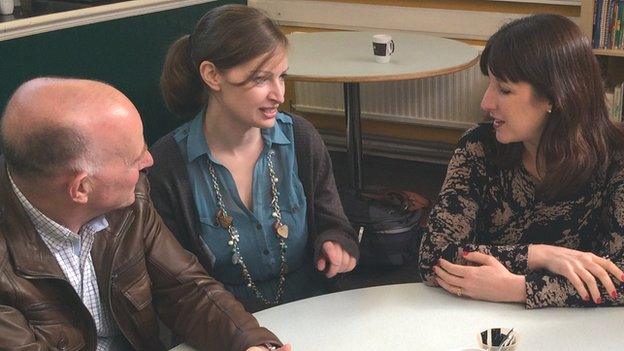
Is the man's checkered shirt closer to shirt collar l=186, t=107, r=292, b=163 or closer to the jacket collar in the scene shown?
the jacket collar

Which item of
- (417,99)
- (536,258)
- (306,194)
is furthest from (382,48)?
(536,258)

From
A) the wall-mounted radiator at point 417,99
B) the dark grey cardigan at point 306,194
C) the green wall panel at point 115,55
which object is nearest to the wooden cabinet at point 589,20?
the wall-mounted radiator at point 417,99

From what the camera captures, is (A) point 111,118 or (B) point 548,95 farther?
(B) point 548,95

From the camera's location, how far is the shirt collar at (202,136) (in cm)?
179

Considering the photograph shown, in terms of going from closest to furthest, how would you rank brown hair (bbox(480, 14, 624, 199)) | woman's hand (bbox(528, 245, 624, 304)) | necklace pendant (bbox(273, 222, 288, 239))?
woman's hand (bbox(528, 245, 624, 304)) → brown hair (bbox(480, 14, 624, 199)) → necklace pendant (bbox(273, 222, 288, 239))

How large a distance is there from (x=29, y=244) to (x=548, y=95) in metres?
1.03

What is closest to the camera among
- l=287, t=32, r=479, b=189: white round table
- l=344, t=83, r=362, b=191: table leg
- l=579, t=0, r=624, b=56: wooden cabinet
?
l=287, t=32, r=479, b=189: white round table

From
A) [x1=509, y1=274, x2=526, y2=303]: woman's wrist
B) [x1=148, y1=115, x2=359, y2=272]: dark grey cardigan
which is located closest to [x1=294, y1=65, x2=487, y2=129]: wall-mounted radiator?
[x1=148, y1=115, x2=359, y2=272]: dark grey cardigan

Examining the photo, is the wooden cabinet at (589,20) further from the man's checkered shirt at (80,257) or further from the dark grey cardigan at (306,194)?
the man's checkered shirt at (80,257)

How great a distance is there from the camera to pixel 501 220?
1.76 metres

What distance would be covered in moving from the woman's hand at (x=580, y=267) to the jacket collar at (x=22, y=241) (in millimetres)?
857

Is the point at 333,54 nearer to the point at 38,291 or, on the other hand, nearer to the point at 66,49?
the point at 66,49

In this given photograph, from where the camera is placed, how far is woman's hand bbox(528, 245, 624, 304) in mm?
1375

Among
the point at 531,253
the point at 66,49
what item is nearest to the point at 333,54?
the point at 66,49
